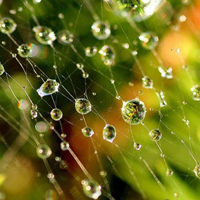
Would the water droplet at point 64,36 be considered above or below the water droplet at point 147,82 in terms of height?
below

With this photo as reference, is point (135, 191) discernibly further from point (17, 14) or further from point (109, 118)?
point (17, 14)

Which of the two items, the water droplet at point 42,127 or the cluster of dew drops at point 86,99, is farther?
the water droplet at point 42,127

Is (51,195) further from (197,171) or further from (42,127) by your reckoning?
(197,171)

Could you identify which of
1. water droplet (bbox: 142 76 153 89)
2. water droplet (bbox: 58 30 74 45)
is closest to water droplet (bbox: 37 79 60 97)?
water droplet (bbox: 58 30 74 45)

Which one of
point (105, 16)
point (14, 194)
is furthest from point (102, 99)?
point (14, 194)

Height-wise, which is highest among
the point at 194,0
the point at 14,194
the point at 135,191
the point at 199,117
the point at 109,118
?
the point at 194,0

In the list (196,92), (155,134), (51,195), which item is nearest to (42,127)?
(51,195)

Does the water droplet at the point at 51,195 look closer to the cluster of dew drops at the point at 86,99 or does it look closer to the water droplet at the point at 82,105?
the cluster of dew drops at the point at 86,99

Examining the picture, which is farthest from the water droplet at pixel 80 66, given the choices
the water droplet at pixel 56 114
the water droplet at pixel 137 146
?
the water droplet at pixel 137 146
